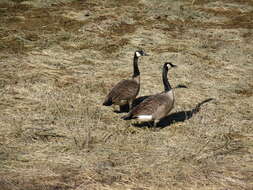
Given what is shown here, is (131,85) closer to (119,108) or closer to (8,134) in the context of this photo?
(119,108)

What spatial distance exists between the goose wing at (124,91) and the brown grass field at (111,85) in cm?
50

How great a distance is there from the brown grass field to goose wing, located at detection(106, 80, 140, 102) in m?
0.50

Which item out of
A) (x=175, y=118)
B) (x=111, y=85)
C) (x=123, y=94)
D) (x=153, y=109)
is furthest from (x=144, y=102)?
(x=111, y=85)

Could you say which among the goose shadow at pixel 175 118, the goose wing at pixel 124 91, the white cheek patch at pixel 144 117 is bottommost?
the goose shadow at pixel 175 118

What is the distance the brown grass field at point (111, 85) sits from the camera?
9.27 metres

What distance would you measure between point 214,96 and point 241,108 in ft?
3.79

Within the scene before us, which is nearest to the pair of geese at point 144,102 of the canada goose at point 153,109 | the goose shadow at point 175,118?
the canada goose at point 153,109

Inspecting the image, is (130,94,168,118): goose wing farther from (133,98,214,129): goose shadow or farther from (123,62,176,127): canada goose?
(133,98,214,129): goose shadow

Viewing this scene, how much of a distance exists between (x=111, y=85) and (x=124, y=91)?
2.36 m

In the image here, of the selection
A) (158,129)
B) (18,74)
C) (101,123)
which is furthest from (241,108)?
(18,74)

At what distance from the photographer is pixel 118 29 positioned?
21.2m

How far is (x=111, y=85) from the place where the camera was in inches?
580

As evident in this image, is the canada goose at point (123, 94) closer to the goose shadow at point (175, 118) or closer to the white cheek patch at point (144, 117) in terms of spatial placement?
the goose shadow at point (175, 118)

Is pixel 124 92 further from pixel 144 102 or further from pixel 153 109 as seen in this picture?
pixel 153 109
